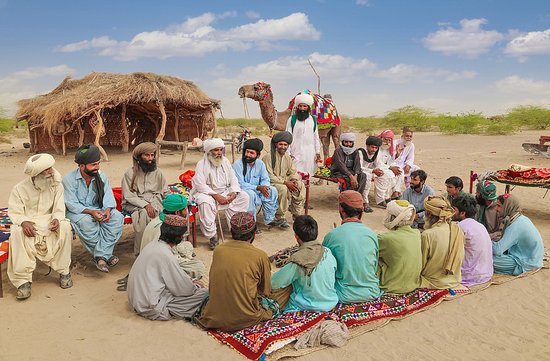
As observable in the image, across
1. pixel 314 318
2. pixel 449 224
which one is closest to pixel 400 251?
pixel 449 224

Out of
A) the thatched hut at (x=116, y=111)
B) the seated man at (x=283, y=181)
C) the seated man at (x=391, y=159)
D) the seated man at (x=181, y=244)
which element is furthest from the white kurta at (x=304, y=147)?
the thatched hut at (x=116, y=111)

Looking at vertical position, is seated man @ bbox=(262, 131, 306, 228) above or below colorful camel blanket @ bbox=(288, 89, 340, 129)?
below

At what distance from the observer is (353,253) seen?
13.5 feet

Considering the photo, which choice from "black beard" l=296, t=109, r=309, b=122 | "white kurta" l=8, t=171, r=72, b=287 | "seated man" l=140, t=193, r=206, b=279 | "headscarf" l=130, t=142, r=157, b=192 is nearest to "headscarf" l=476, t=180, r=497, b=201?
"seated man" l=140, t=193, r=206, b=279

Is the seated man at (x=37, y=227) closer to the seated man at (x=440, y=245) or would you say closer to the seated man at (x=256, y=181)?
the seated man at (x=256, y=181)

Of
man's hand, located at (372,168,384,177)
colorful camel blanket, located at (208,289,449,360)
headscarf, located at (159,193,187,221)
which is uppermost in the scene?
headscarf, located at (159,193,187,221)

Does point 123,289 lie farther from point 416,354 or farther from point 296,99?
point 296,99

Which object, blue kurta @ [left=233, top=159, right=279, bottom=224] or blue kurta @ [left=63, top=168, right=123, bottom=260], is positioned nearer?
blue kurta @ [left=63, top=168, right=123, bottom=260]

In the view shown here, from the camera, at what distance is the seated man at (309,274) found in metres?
3.89

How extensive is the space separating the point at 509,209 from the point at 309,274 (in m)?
2.74

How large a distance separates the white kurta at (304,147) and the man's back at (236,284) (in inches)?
201

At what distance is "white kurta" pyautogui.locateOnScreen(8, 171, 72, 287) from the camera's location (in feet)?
14.9

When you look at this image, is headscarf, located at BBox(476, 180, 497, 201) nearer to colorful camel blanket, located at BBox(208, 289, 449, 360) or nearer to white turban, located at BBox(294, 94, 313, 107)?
colorful camel blanket, located at BBox(208, 289, 449, 360)

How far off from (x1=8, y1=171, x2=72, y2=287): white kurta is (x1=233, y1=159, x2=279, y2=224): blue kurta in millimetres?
2520
